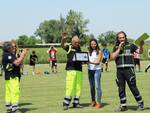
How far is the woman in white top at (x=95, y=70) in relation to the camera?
47.0ft

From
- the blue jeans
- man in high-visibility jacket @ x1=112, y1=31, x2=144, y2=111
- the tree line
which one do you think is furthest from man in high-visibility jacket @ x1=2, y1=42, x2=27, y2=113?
the tree line

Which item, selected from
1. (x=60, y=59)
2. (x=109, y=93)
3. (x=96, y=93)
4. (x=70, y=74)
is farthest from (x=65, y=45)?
(x=60, y=59)

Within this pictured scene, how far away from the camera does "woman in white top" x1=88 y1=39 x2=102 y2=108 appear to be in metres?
14.3

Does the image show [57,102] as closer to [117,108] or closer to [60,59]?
[117,108]

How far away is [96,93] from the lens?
47.4 feet

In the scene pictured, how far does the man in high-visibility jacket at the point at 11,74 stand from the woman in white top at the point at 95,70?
2.32 m

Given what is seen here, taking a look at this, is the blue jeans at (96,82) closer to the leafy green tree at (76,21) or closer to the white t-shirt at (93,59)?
the white t-shirt at (93,59)

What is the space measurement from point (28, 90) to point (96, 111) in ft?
24.3

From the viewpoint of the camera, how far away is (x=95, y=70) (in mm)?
14320

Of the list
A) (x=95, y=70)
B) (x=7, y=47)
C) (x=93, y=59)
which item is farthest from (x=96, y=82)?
(x=7, y=47)

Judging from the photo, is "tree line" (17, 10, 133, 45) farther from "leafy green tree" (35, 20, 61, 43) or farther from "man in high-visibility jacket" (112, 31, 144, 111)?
"man in high-visibility jacket" (112, 31, 144, 111)

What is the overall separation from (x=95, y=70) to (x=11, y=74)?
266 centimetres

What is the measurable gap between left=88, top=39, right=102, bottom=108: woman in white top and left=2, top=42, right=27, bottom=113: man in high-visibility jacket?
91.4 inches

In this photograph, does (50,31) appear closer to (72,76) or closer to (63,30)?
(63,30)
